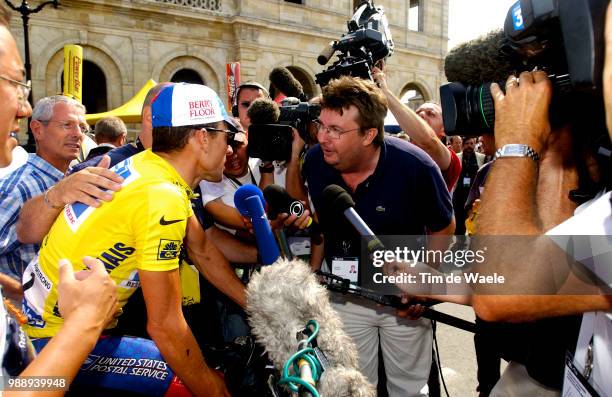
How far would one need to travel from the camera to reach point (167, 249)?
165 centimetres

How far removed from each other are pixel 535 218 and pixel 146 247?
1.36m

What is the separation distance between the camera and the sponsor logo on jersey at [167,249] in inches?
64.1

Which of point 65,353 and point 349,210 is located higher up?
point 349,210

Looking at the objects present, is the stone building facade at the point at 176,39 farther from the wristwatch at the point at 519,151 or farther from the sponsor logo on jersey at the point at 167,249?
the wristwatch at the point at 519,151

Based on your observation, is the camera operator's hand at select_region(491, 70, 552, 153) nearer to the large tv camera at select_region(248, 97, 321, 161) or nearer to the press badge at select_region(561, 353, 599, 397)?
the press badge at select_region(561, 353, 599, 397)

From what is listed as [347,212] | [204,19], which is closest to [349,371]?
[347,212]

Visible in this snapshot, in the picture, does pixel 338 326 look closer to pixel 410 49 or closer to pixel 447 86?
pixel 447 86

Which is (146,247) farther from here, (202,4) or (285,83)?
(202,4)

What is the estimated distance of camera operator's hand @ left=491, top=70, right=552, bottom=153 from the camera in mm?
1247

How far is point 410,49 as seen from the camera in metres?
23.0

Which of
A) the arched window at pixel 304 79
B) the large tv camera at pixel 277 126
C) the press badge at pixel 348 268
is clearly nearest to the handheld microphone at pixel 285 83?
the large tv camera at pixel 277 126

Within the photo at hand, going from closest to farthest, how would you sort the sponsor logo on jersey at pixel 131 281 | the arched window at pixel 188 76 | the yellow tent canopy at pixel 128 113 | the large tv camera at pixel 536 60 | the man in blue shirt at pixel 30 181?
the large tv camera at pixel 536 60 < the sponsor logo on jersey at pixel 131 281 < the man in blue shirt at pixel 30 181 < the yellow tent canopy at pixel 128 113 < the arched window at pixel 188 76

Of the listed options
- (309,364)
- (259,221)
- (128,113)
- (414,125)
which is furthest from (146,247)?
(128,113)

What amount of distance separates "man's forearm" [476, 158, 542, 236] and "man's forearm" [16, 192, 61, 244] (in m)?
1.92
